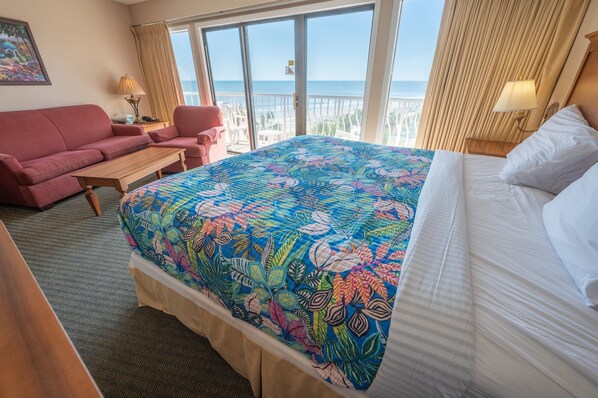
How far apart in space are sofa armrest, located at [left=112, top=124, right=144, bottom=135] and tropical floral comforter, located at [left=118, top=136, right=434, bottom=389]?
2.99m

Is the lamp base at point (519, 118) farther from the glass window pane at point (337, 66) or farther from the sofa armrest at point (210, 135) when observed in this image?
the sofa armrest at point (210, 135)

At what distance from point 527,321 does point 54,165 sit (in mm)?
3929

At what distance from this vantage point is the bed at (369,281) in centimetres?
54

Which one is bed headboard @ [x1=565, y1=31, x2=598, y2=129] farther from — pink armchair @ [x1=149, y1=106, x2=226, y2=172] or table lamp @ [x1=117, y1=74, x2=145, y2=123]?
table lamp @ [x1=117, y1=74, x2=145, y2=123]

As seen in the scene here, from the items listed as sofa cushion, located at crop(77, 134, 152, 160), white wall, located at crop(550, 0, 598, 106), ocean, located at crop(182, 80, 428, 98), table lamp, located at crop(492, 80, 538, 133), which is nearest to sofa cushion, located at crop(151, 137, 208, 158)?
sofa cushion, located at crop(77, 134, 152, 160)

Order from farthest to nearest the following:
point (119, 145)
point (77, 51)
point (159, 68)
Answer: point (159, 68) < point (77, 51) < point (119, 145)

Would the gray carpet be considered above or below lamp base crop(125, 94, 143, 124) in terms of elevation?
below

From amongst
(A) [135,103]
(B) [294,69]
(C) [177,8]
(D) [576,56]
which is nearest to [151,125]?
(A) [135,103]

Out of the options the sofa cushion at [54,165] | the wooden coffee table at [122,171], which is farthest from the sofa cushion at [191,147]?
the sofa cushion at [54,165]

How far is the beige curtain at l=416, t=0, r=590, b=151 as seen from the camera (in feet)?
6.40

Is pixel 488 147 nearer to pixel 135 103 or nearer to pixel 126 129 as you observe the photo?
pixel 126 129

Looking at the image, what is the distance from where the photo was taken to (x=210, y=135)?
3.26m

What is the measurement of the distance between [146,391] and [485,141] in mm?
3335

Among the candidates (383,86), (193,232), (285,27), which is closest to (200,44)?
(285,27)
